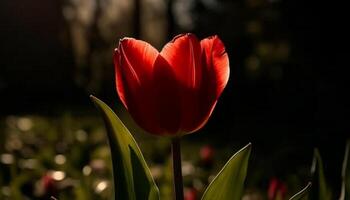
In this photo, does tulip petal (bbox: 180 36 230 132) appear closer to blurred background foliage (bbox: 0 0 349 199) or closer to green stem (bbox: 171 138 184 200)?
green stem (bbox: 171 138 184 200)

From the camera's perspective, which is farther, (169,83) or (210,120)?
(210,120)

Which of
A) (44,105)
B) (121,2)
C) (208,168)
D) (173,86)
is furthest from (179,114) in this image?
(121,2)

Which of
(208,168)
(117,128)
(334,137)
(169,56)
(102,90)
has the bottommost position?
(102,90)

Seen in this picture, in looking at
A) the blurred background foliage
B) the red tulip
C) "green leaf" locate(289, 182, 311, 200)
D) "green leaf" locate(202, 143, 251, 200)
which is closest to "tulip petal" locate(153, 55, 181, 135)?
the red tulip

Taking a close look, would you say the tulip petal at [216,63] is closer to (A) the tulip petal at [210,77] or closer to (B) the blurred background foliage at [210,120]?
(A) the tulip petal at [210,77]

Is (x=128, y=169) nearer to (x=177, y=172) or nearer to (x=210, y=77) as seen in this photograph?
(x=177, y=172)

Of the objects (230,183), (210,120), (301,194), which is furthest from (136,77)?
(210,120)

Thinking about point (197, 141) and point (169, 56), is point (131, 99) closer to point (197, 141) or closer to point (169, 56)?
point (169, 56)
